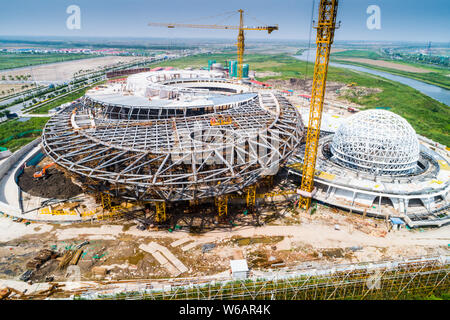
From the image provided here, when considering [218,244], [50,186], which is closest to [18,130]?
[50,186]

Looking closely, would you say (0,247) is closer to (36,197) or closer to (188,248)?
(36,197)

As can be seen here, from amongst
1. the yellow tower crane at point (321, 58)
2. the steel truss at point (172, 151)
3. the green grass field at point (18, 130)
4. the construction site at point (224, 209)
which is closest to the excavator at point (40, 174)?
the construction site at point (224, 209)

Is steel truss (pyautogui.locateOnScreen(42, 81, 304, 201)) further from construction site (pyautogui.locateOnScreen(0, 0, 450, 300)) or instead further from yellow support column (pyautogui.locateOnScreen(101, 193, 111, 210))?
yellow support column (pyautogui.locateOnScreen(101, 193, 111, 210))

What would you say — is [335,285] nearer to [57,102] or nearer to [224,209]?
[224,209]

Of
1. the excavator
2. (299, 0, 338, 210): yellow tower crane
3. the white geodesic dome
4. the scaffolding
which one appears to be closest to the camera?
the scaffolding

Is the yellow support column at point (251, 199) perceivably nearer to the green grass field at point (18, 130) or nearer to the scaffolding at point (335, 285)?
the scaffolding at point (335, 285)

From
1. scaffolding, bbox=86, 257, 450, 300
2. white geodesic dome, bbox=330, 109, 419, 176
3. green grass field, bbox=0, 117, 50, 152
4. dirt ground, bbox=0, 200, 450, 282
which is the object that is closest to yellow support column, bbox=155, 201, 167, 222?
dirt ground, bbox=0, 200, 450, 282
